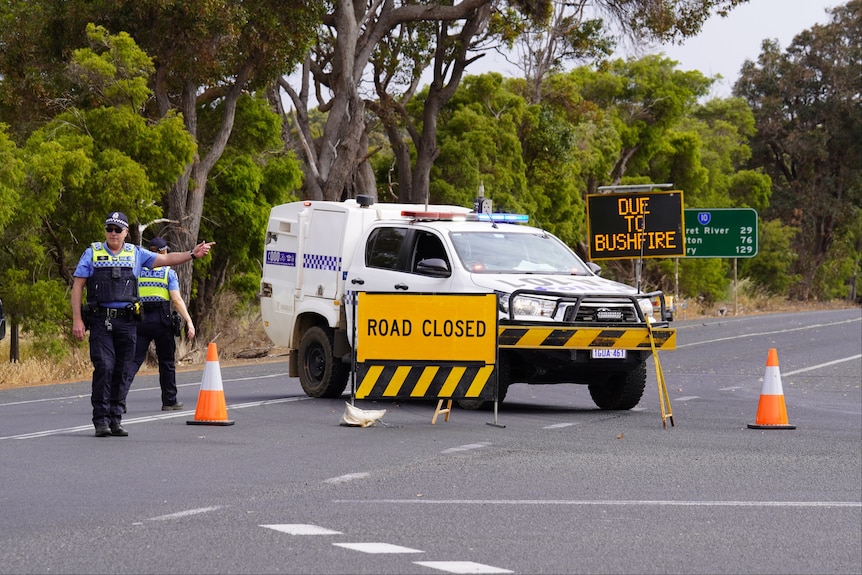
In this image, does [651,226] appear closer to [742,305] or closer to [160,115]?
[160,115]

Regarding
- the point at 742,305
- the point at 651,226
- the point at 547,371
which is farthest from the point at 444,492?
the point at 742,305

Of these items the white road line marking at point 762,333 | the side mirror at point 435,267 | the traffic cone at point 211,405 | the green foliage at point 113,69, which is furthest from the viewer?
the white road line marking at point 762,333

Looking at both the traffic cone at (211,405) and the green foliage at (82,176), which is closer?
the traffic cone at (211,405)

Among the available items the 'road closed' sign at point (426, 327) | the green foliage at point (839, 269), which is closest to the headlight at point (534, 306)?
the 'road closed' sign at point (426, 327)

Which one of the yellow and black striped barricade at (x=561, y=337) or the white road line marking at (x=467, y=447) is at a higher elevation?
the yellow and black striped barricade at (x=561, y=337)

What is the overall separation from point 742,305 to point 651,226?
4399cm

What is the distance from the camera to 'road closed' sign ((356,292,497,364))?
14.1m

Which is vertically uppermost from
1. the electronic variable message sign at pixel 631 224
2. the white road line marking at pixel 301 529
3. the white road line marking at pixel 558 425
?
the electronic variable message sign at pixel 631 224

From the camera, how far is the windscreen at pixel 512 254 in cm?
1560

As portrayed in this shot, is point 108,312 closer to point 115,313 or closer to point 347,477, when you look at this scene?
point 115,313

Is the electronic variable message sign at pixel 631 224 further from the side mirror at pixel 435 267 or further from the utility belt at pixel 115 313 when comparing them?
the utility belt at pixel 115 313

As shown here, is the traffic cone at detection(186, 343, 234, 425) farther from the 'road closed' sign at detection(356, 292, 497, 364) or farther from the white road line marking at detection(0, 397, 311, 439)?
the 'road closed' sign at detection(356, 292, 497, 364)

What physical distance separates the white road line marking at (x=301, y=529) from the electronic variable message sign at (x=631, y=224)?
1534 centimetres

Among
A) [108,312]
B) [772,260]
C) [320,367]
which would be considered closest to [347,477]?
[108,312]
